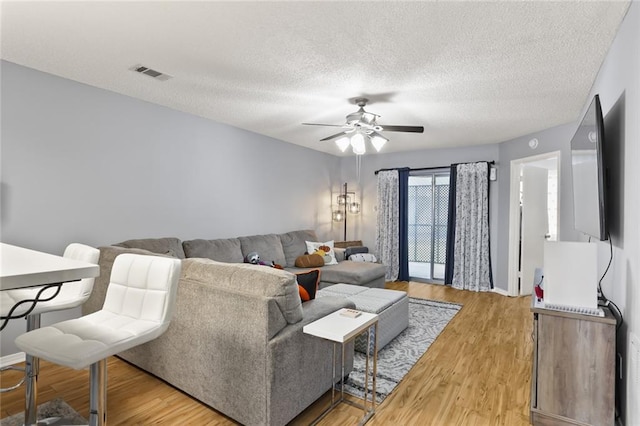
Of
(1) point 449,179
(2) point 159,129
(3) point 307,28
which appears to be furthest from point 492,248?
(2) point 159,129

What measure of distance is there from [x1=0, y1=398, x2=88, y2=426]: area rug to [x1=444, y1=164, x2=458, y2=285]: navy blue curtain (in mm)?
5399

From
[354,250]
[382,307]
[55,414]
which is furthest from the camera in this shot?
[354,250]

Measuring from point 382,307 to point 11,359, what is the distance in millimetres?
3220

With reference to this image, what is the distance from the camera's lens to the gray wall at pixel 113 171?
2.84 m

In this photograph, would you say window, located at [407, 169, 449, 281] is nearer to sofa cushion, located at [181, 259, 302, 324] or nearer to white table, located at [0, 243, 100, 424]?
sofa cushion, located at [181, 259, 302, 324]

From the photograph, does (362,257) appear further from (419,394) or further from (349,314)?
(349,314)

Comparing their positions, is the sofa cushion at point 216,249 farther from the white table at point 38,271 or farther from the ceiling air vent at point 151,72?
the white table at point 38,271

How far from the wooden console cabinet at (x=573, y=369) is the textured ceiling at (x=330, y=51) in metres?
1.79

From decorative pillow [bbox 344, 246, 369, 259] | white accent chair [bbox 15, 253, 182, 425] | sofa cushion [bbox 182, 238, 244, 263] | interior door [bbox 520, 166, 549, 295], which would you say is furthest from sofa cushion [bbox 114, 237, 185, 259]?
interior door [bbox 520, 166, 549, 295]

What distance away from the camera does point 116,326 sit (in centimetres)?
158

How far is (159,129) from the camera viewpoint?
3.85 meters

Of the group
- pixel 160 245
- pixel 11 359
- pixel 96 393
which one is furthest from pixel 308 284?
pixel 11 359

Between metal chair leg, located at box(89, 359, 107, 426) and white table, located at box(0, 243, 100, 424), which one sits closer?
white table, located at box(0, 243, 100, 424)

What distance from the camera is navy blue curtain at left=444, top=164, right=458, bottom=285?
5.87 metres
